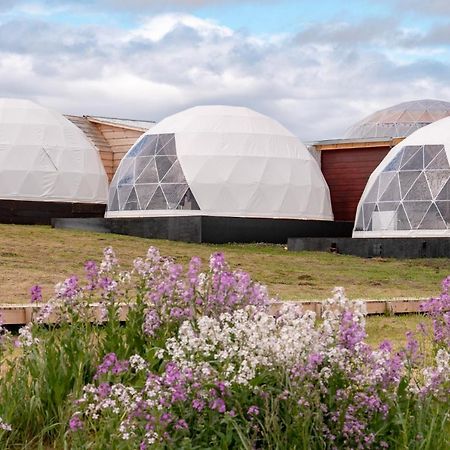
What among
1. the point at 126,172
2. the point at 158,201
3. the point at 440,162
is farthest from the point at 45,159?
the point at 440,162

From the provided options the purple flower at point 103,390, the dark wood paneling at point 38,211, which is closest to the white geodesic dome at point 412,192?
the dark wood paneling at point 38,211

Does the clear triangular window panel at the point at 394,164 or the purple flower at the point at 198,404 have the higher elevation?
the clear triangular window panel at the point at 394,164

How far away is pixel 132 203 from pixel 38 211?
3849 millimetres

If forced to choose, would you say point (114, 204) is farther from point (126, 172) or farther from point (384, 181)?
point (384, 181)

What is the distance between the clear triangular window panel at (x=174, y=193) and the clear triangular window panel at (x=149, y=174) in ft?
2.16

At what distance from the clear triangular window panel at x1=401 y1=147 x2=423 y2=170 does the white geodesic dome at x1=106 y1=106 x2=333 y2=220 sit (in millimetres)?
3722

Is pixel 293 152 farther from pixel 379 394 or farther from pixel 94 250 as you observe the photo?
pixel 379 394

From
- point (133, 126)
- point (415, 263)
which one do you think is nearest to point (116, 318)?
point (415, 263)

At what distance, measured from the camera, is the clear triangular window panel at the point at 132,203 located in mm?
26906

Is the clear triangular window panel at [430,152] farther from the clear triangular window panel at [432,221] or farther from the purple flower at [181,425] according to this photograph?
the purple flower at [181,425]

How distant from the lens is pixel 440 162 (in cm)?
2388

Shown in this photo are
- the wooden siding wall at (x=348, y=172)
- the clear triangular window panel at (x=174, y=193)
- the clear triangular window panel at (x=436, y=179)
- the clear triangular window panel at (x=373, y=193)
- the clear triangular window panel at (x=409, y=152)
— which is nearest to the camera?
the clear triangular window panel at (x=436, y=179)

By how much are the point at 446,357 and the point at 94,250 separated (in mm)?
15559

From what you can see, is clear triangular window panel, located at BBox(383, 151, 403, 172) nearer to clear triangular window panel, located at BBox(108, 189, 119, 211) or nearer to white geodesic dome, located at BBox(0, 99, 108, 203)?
clear triangular window panel, located at BBox(108, 189, 119, 211)
